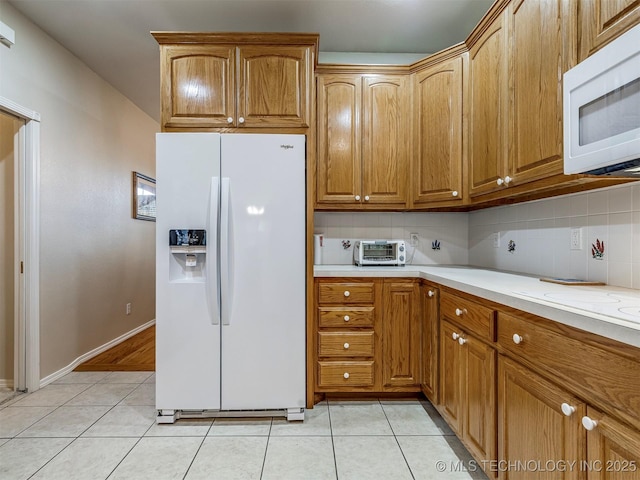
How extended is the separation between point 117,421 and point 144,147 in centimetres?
335

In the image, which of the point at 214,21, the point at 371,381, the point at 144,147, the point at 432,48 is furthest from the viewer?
the point at 144,147

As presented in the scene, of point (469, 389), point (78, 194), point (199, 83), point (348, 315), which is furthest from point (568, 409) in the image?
point (78, 194)

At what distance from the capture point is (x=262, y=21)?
8.22 feet

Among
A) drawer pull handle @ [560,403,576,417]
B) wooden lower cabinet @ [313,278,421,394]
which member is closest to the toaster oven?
wooden lower cabinet @ [313,278,421,394]

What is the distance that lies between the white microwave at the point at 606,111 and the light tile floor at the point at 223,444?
56.9 inches

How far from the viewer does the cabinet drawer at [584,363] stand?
0.79m

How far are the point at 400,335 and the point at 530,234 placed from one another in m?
1.01

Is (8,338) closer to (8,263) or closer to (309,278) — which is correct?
(8,263)

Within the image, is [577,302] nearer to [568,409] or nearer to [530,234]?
[568,409]

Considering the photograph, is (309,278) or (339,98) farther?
(339,98)

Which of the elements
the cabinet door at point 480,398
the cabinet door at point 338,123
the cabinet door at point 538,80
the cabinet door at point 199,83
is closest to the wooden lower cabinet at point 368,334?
the cabinet door at point 480,398

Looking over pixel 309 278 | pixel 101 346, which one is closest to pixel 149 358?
pixel 101 346

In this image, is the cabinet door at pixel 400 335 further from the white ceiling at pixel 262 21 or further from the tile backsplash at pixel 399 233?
the white ceiling at pixel 262 21

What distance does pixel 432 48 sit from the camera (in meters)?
2.85
